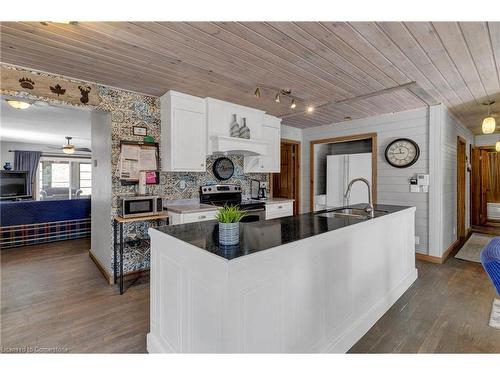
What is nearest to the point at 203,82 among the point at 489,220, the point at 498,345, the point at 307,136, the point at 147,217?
the point at 147,217

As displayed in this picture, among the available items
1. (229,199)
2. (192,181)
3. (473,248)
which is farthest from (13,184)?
(473,248)

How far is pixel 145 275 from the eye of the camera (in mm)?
3299

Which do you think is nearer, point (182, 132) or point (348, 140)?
point (182, 132)

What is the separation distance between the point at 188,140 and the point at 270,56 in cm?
160

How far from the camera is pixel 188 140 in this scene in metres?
3.36

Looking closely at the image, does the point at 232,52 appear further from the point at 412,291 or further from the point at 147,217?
the point at 412,291

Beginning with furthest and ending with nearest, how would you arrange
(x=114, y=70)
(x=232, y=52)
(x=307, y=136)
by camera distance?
(x=307, y=136), (x=114, y=70), (x=232, y=52)

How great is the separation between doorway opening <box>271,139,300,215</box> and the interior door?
437cm

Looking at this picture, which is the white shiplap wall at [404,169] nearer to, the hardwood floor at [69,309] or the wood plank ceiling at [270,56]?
the wood plank ceiling at [270,56]

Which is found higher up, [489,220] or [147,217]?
[147,217]

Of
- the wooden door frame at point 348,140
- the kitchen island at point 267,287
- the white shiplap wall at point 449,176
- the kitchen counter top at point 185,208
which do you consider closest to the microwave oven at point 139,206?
the kitchen counter top at point 185,208

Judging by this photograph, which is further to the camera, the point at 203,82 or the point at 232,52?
the point at 203,82

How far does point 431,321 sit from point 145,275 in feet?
10.3

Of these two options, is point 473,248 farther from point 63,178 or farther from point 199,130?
point 63,178
